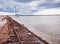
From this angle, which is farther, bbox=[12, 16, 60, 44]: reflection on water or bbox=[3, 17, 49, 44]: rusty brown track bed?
bbox=[12, 16, 60, 44]: reflection on water

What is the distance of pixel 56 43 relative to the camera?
1058 centimetres

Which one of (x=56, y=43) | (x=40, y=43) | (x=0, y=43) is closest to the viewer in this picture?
(x=0, y=43)

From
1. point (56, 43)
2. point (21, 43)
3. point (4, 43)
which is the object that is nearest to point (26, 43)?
point (21, 43)

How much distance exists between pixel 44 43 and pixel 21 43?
1056 mm

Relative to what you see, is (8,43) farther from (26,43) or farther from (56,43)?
(56,43)

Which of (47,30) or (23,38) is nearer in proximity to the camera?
(23,38)

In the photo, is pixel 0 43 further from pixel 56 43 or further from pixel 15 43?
pixel 56 43

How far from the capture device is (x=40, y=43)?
809 centimetres

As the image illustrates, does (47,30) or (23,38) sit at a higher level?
(23,38)

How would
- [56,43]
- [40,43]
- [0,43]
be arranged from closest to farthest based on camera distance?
1. [0,43]
2. [40,43]
3. [56,43]

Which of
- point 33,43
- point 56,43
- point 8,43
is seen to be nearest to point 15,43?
point 8,43

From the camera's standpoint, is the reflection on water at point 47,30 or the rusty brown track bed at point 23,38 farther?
the reflection on water at point 47,30

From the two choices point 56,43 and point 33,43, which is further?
point 56,43

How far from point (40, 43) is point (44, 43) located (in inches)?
8.2
